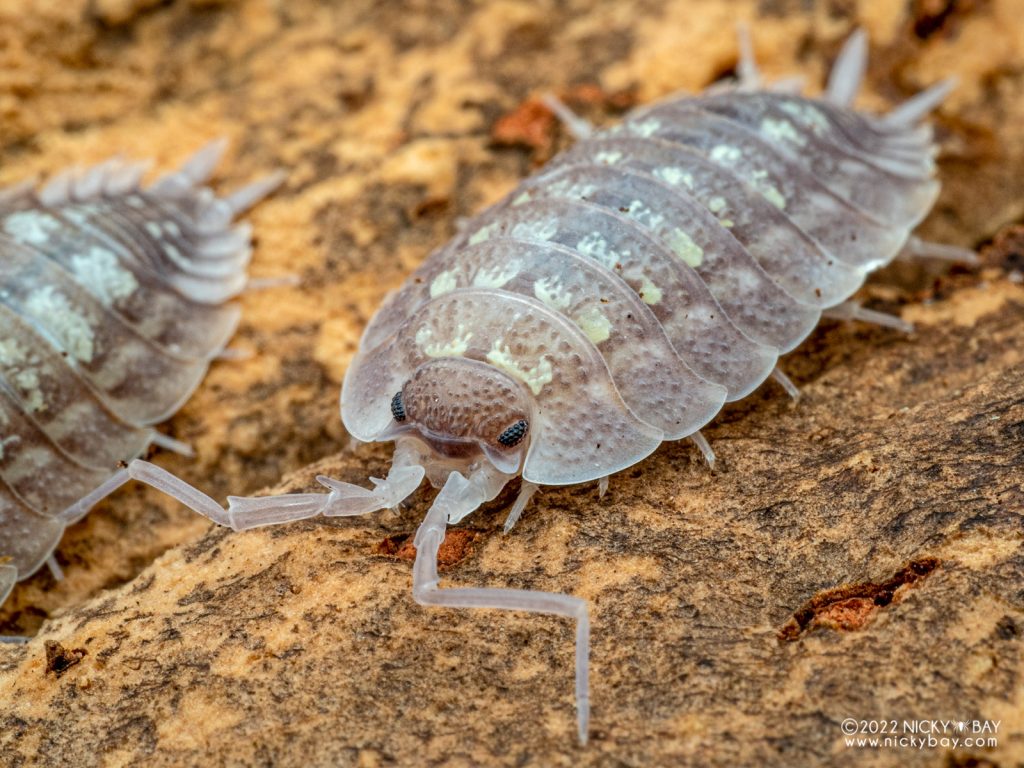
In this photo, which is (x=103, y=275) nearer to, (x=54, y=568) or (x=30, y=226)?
(x=30, y=226)

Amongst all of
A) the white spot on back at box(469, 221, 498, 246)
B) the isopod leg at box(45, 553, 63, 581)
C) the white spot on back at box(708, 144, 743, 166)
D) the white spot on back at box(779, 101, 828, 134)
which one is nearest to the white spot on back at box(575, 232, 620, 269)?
the white spot on back at box(469, 221, 498, 246)

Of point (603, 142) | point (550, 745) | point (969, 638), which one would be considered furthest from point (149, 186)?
point (969, 638)

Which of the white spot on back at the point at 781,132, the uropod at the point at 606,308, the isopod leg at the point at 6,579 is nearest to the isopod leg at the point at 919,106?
the uropod at the point at 606,308

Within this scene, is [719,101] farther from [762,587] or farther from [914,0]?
[762,587]

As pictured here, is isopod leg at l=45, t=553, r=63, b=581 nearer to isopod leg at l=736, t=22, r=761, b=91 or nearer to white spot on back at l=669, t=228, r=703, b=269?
white spot on back at l=669, t=228, r=703, b=269

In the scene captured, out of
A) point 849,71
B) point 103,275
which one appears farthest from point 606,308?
point 849,71

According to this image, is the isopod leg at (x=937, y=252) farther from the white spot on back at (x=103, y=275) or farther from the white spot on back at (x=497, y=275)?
the white spot on back at (x=103, y=275)
